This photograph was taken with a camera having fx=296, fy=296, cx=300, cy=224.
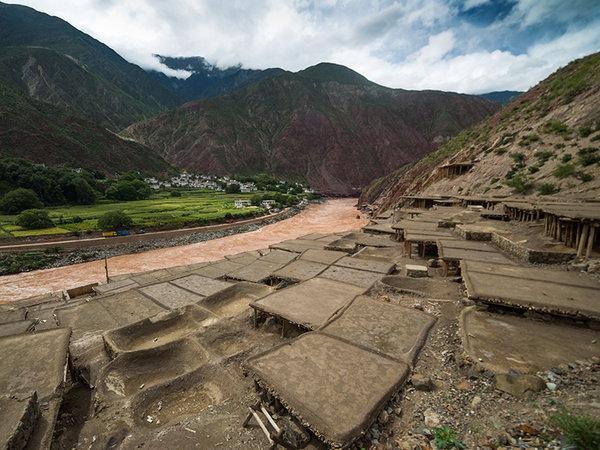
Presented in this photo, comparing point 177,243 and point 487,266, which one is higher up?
point 487,266

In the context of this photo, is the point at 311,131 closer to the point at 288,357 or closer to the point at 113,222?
the point at 113,222

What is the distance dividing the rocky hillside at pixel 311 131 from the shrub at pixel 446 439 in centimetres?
9742

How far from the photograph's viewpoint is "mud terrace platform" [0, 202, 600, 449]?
140 inches

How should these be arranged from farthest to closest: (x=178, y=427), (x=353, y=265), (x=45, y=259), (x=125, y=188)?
(x=125, y=188) → (x=45, y=259) → (x=353, y=265) → (x=178, y=427)

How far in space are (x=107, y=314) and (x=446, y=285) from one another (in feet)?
30.4

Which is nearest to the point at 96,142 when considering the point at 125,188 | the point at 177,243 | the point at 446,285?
the point at 125,188

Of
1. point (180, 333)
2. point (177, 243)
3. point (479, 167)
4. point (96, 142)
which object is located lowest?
point (177, 243)

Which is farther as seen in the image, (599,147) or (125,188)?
(125,188)

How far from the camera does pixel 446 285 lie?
780 cm

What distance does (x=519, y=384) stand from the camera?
11.9 ft

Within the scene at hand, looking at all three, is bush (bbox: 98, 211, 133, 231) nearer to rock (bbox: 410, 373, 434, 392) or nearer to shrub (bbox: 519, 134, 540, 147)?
rock (bbox: 410, 373, 434, 392)

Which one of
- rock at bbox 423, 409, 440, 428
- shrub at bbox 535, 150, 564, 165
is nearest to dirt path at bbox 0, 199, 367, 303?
shrub at bbox 535, 150, 564, 165

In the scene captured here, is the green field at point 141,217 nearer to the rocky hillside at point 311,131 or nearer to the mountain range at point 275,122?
the mountain range at point 275,122

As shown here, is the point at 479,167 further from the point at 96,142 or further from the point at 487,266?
the point at 96,142
